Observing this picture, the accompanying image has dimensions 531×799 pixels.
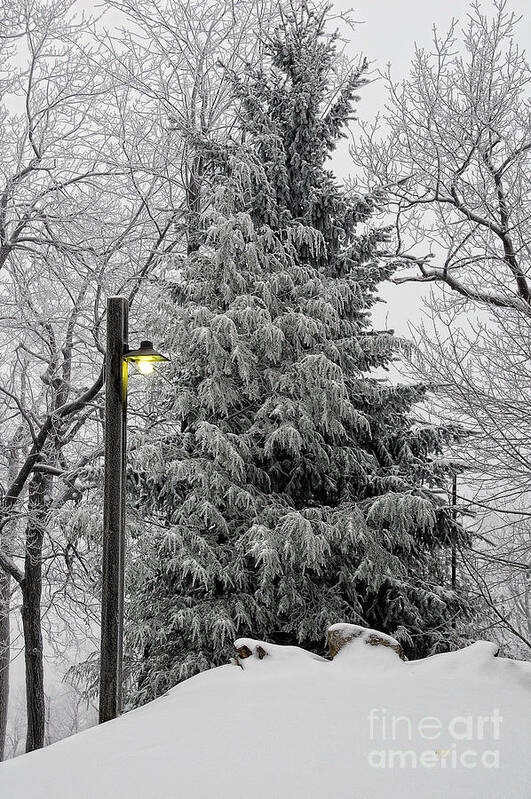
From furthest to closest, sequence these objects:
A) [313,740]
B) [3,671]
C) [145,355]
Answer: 1. [3,671]
2. [145,355]
3. [313,740]

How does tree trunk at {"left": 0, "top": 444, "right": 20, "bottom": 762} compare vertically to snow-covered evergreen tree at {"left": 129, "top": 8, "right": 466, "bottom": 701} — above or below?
below

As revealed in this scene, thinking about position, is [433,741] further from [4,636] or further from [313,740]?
[4,636]

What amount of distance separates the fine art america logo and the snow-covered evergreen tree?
342 cm

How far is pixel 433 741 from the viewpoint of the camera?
398cm

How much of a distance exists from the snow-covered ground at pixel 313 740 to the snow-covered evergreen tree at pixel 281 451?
2423 millimetres

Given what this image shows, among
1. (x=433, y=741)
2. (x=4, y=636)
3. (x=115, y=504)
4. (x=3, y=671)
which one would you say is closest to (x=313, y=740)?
(x=433, y=741)

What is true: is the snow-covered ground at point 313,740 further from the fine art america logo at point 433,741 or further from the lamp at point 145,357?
the lamp at point 145,357

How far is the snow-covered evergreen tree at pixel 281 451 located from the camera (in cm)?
813

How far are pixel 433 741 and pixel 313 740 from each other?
0.68 metres


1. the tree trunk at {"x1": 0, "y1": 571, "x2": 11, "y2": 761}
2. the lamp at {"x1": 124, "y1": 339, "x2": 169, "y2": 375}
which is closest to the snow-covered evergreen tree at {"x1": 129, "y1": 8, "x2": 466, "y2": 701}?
the lamp at {"x1": 124, "y1": 339, "x2": 169, "y2": 375}

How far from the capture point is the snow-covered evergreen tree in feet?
26.7

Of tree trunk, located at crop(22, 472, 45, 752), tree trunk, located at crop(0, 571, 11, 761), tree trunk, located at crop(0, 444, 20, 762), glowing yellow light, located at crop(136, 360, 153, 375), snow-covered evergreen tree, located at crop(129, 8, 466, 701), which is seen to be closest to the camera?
glowing yellow light, located at crop(136, 360, 153, 375)

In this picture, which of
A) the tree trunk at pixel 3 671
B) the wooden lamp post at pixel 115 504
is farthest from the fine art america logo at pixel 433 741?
the tree trunk at pixel 3 671

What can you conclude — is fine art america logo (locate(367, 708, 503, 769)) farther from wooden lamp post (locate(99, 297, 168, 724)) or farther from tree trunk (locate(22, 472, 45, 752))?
tree trunk (locate(22, 472, 45, 752))
